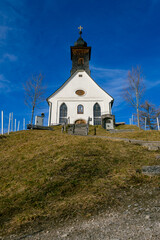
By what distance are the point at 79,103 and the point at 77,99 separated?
2.72ft

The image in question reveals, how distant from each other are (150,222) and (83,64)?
3434 centimetres

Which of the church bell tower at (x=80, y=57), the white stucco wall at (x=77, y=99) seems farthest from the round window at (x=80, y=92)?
the church bell tower at (x=80, y=57)

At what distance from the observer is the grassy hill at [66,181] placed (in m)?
4.37

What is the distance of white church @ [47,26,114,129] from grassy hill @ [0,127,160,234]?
1839cm

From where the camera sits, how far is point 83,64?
34.9m

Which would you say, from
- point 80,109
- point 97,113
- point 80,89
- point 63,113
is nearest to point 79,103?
point 80,109

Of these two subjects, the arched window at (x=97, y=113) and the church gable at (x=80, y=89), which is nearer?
the arched window at (x=97, y=113)

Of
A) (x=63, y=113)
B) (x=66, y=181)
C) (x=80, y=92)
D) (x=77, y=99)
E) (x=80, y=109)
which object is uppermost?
(x=80, y=92)

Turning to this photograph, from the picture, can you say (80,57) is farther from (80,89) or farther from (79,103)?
(79,103)

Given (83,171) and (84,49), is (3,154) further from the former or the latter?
(84,49)

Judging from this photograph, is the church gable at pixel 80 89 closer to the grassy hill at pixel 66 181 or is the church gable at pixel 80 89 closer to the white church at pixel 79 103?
the white church at pixel 79 103

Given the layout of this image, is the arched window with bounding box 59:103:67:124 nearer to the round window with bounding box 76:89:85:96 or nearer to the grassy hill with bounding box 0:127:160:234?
the round window with bounding box 76:89:85:96

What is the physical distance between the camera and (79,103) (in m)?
29.7

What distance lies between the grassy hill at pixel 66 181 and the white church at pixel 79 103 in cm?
1839
